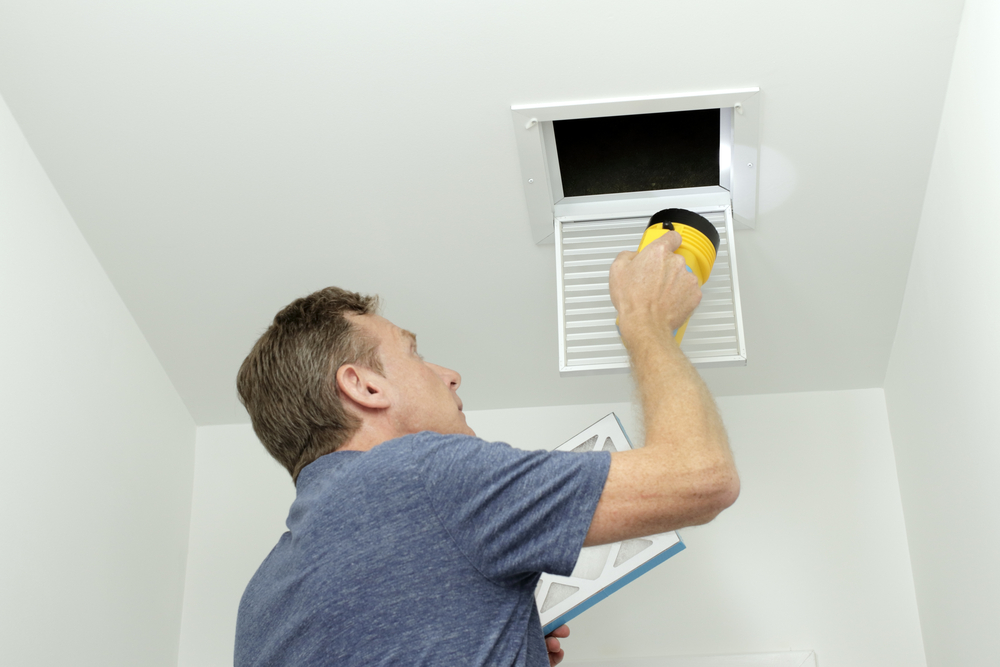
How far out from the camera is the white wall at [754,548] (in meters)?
2.02

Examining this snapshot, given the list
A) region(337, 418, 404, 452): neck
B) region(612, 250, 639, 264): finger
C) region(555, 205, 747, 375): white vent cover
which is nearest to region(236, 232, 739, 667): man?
region(337, 418, 404, 452): neck

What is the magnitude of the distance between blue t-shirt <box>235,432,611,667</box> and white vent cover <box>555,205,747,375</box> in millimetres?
557

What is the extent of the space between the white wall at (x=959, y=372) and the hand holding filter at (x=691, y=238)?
1.43 feet

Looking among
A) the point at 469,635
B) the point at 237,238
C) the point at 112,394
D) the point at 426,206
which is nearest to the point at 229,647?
the point at 112,394

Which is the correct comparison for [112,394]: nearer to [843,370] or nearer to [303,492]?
[303,492]

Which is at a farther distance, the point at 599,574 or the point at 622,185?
the point at 622,185

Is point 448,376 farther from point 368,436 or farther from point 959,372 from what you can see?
point 959,372

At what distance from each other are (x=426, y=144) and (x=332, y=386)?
0.67m

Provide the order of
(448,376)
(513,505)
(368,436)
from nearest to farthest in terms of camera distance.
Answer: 1. (513,505)
2. (368,436)
3. (448,376)

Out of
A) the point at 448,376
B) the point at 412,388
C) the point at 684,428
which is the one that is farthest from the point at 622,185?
the point at 684,428

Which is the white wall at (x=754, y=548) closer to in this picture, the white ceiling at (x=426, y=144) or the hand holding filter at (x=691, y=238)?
the white ceiling at (x=426, y=144)

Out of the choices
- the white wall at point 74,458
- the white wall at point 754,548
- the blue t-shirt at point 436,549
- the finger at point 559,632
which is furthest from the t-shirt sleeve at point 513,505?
the white wall at point 754,548

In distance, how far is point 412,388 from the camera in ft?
4.01

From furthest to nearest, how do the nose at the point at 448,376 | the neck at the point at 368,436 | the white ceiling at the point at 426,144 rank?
the white ceiling at the point at 426,144, the nose at the point at 448,376, the neck at the point at 368,436
